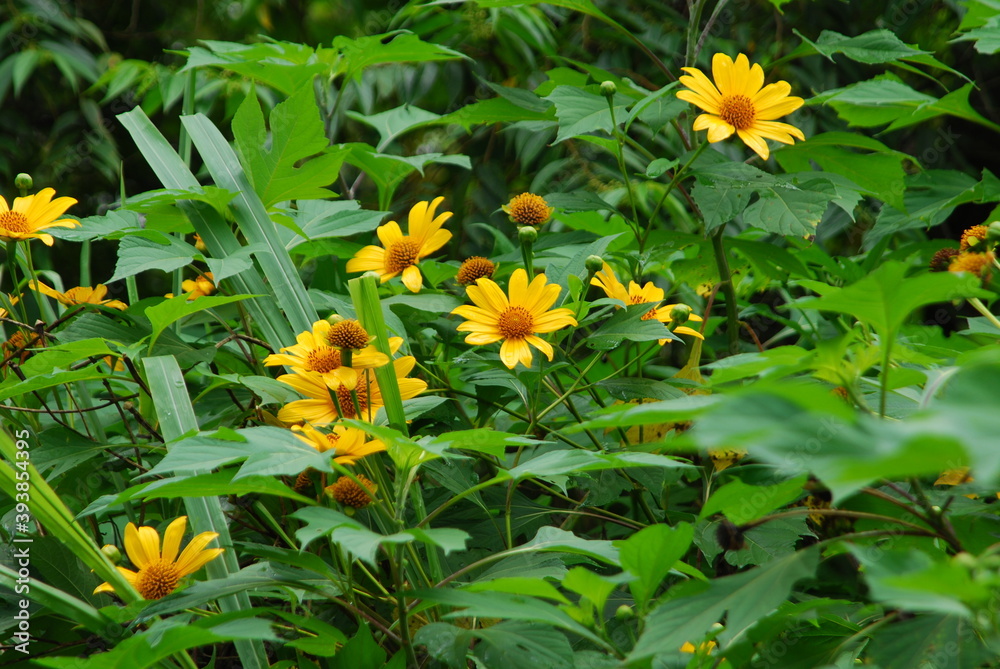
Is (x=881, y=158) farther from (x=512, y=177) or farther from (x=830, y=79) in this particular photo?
(x=512, y=177)

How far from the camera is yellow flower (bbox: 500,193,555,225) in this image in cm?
84

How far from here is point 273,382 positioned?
0.65 metres

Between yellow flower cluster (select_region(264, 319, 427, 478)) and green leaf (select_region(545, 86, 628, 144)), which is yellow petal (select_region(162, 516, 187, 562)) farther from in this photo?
green leaf (select_region(545, 86, 628, 144))

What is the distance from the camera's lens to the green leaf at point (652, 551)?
0.47 meters

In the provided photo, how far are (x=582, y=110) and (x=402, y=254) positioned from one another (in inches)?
9.4

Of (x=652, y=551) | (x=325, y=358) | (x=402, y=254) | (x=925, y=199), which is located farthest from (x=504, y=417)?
(x=925, y=199)

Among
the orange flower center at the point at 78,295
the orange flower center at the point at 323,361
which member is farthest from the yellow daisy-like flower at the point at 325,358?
the orange flower center at the point at 78,295

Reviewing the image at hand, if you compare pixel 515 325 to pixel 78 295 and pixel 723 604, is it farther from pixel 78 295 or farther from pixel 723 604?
pixel 78 295

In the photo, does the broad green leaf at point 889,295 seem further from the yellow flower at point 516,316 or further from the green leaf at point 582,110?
the green leaf at point 582,110

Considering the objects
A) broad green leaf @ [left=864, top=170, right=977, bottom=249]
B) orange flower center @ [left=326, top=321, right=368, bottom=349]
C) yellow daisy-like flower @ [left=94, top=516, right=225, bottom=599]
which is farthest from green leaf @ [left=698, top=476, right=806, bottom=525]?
broad green leaf @ [left=864, top=170, right=977, bottom=249]

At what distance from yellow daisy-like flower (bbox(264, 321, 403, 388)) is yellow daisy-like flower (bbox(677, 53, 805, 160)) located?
0.39 m

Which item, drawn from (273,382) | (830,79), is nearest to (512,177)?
(830,79)

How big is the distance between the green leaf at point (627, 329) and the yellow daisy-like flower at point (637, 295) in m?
0.02

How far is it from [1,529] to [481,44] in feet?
5.51
